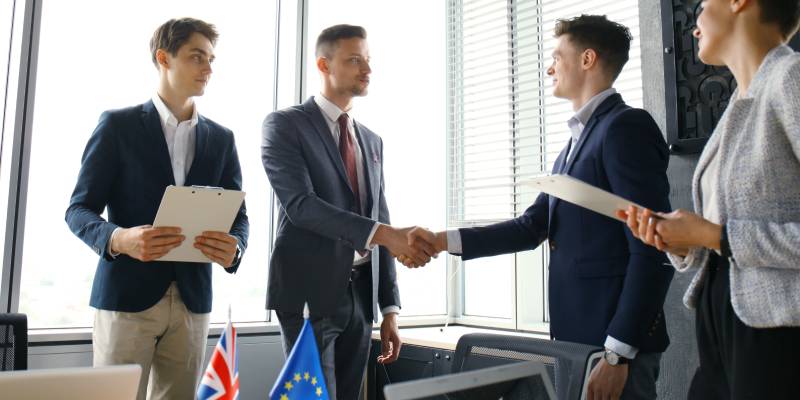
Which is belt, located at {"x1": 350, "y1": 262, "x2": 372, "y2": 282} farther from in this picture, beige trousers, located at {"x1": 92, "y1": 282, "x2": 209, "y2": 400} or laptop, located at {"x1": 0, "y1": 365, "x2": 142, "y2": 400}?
laptop, located at {"x1": 0, "y1": 365, "x2": 142, "y2": 400}

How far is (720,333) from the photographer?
1363 millimetres

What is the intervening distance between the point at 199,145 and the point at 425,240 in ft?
3.01

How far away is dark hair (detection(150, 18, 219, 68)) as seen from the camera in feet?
8.09

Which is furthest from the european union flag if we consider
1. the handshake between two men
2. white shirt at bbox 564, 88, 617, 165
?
white shirt at bbox 564, 88, 617, 165

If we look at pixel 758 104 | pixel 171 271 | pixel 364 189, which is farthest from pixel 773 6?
pixel 171 271

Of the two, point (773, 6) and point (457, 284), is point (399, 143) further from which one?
point (773, 6)

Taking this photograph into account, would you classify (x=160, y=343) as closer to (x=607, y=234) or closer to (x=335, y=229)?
(x=335, y=229)

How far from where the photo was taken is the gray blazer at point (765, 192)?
122 cm

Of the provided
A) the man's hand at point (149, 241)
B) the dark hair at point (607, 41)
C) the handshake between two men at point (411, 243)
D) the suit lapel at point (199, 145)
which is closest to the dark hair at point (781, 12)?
the dark hair at point (607, 41)

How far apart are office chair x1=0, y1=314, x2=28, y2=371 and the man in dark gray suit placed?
74 cm

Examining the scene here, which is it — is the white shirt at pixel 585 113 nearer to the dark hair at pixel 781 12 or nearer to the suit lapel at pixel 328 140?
the dark hair at pixel 781 12

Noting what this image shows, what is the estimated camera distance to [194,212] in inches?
78.8

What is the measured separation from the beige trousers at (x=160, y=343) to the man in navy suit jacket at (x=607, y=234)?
1.23 meters

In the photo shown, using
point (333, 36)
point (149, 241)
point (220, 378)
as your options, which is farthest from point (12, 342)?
point (333, 36)
